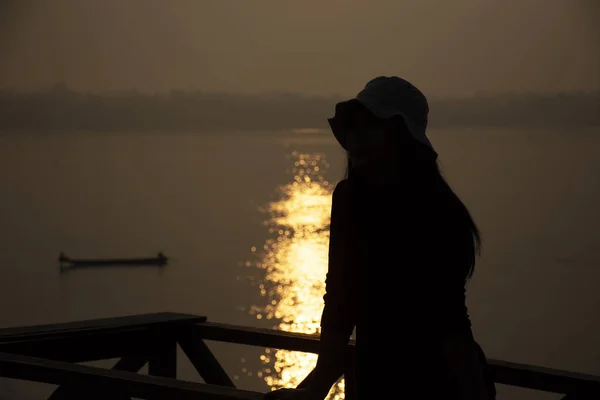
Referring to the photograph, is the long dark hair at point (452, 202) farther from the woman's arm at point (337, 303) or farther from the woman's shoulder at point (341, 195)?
the woman's arm at point (337, 303)

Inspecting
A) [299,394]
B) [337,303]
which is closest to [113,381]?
[299,394]

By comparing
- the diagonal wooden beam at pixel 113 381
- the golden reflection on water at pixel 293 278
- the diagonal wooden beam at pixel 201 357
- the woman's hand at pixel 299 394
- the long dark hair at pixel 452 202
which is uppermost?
the golden reflection on water at pixel 293 278

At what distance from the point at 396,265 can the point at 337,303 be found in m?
0.22

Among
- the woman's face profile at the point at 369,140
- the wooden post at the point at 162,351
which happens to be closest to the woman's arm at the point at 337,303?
the woman's face profile at the point at 369,140

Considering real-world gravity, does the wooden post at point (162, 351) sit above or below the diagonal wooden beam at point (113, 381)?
above

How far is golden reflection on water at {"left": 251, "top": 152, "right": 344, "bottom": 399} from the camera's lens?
44.4 m

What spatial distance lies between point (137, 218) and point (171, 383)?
11379cm

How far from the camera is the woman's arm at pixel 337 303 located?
271 centimetres

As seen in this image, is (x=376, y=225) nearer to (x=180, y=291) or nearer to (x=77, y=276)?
(x=180, y=291)

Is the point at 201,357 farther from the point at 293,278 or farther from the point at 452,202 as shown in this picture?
the point at 293,278

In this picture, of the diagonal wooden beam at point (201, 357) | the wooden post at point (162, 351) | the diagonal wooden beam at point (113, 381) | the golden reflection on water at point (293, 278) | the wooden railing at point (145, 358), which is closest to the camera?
the diagonal wooden beam at point (113, 381)

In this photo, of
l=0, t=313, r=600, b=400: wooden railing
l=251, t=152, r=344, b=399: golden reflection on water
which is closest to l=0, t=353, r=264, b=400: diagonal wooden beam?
l=0, t=313, r=600, b=400: wooden railing

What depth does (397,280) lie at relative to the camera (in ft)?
8.67

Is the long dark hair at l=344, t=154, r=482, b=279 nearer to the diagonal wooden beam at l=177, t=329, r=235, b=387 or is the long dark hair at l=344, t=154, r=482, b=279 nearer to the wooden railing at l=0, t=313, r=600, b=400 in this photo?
the wooden railing at l=0, t=313, r=600, b=400
